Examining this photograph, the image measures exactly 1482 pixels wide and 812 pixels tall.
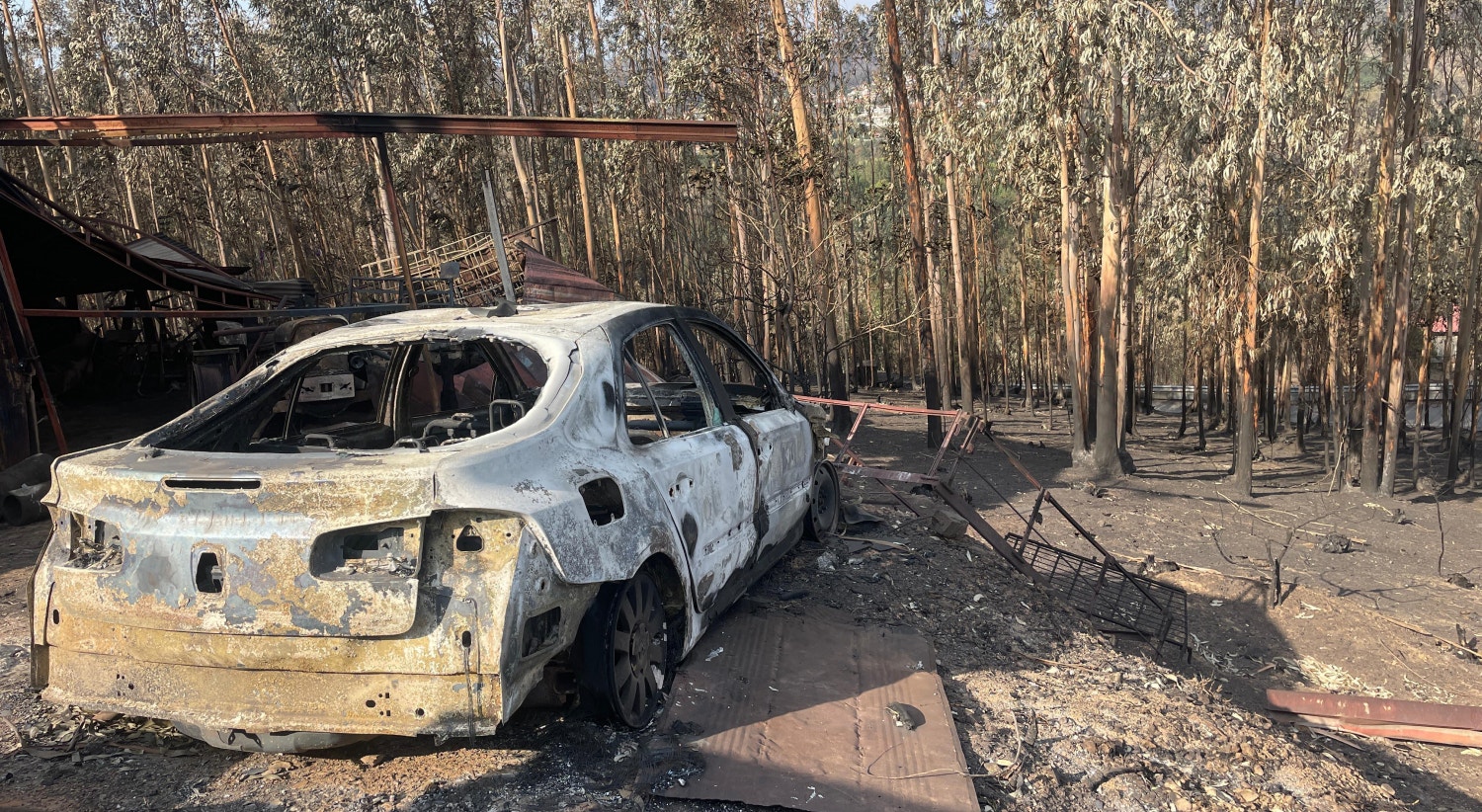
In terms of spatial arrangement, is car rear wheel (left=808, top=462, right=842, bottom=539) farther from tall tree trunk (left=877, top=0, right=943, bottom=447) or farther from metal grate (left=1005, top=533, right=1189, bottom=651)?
tall tree trunk (left=877, top=0, right=943, bottom=447)

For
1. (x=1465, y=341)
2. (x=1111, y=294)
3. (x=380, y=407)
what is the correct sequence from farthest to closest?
(x=1465, y=341)
(x=1111, y=294)
(x=380, y=407)

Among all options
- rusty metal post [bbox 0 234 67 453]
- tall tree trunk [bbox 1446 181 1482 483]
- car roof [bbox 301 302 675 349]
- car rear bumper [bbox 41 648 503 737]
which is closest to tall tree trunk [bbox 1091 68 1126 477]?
tall tree trunk [bbox 1446 181 1482 483]

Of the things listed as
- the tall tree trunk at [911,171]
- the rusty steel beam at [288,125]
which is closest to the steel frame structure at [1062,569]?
the rusty steel beam at [288,125]

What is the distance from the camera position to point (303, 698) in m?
2.82

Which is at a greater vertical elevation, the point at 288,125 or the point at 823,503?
the point at 288,125

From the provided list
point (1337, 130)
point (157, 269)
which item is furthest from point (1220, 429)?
point (157, 269)

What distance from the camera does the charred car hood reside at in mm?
2766

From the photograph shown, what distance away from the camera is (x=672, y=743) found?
3406 mm

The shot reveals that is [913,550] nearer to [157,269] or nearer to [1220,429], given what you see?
[157,269]

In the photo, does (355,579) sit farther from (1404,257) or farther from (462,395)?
(1404,257)

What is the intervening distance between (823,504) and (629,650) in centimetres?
322

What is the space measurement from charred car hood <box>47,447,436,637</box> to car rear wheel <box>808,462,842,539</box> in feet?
11.7

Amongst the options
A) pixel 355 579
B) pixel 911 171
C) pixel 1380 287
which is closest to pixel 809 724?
pixel 355 579

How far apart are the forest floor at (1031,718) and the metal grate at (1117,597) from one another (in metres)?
0.33
